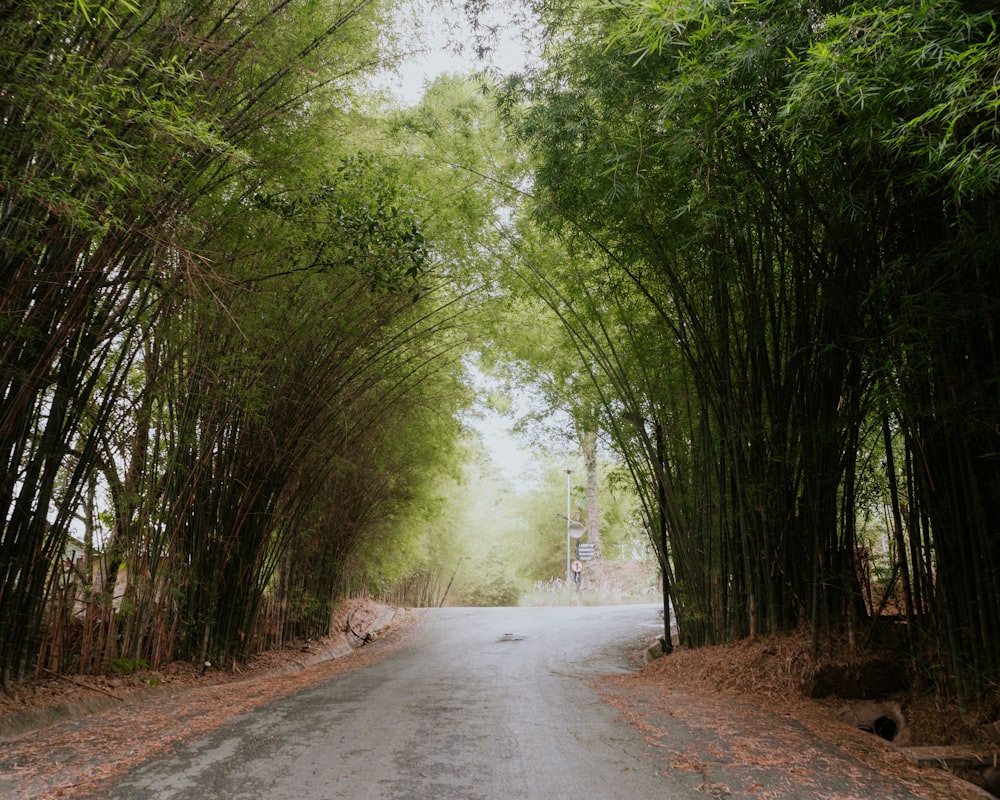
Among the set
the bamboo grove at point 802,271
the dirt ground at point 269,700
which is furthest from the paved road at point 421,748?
the bamboo grove at point 802,271

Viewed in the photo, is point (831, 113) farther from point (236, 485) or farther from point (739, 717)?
point (236, 485)

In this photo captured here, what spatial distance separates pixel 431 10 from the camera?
12.9 ft

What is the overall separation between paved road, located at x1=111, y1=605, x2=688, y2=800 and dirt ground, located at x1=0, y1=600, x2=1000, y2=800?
0.58 feet

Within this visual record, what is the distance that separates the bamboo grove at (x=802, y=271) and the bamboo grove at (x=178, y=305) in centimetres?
123

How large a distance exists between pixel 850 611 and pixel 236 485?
12.8ft

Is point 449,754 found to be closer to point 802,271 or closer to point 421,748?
point 421,748

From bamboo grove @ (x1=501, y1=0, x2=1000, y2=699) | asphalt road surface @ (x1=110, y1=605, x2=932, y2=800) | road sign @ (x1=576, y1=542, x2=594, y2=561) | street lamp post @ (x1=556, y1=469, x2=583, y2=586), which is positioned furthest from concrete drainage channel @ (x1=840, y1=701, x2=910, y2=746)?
street lamp post @ (x1=556, y1=469, x2=583, y2=586)

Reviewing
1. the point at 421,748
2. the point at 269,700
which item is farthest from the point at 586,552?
the point at 421,748

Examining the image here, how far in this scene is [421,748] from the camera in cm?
261

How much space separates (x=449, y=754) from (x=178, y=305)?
2575 mm

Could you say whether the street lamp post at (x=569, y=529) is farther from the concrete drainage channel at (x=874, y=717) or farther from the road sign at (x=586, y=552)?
the concrete drainage channel at (x=874, y=717)

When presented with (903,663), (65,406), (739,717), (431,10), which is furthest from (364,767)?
(431,10)

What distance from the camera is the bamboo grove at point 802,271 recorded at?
2047 mm

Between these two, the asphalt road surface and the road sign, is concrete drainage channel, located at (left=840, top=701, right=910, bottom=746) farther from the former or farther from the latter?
the road sign
